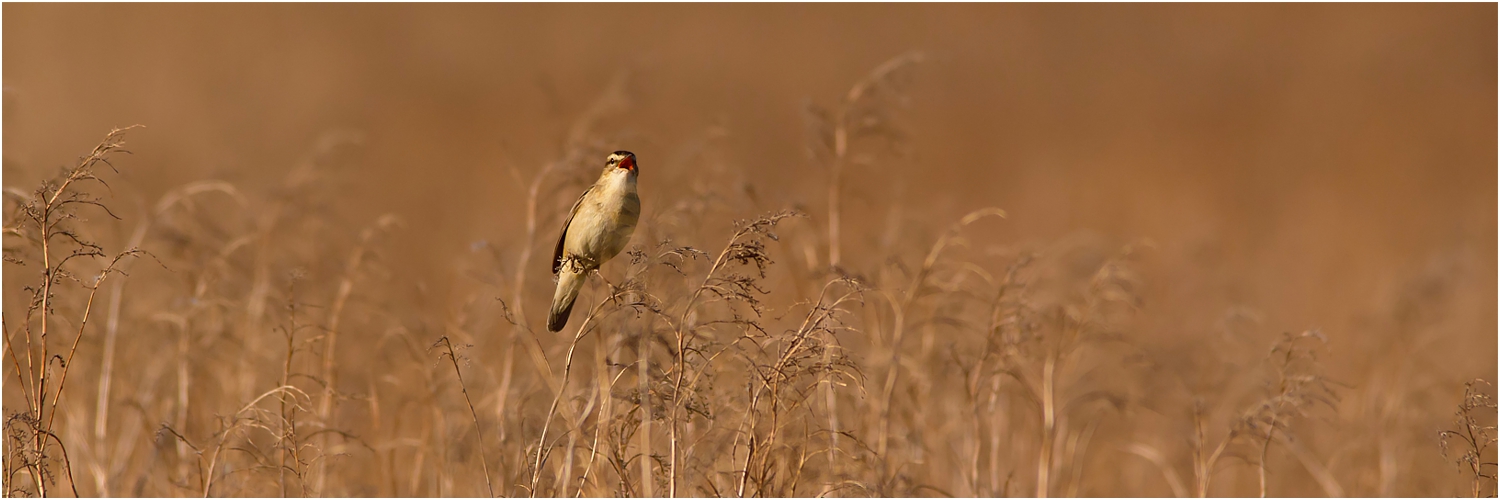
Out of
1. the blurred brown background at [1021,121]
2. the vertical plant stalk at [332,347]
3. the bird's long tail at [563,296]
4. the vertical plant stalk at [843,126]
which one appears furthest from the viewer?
the blurred brown background at [1021,121]

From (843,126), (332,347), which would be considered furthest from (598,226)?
(332,347)

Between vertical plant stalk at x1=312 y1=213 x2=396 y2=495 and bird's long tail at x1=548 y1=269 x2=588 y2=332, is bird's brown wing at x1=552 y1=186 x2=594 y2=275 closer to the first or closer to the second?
bird's long tail at x1=548 y1=269 x2=588 y2=332

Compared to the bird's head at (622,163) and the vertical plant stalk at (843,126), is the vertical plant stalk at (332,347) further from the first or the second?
the vertical plant stalk at (843,126)

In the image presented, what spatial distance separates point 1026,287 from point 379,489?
3.62 m

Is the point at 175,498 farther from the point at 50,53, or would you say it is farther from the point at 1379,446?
the point at 50,53

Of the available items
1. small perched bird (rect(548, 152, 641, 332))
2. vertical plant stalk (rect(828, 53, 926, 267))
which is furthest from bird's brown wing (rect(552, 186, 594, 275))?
vertical plant stalk (rect(828, 53, 926, 267))

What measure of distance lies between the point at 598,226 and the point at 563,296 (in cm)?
48

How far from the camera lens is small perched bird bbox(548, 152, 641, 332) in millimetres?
3979

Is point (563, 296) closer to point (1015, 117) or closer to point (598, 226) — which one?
point (598, 226)

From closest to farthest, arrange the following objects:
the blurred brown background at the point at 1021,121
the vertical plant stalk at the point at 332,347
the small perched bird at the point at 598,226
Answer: the small perched bird at the point at 598,226, the vertical plant stalk at the point at 332,347, the blurred brown background at the point at 1021,121

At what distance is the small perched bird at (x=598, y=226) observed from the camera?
3979 mm

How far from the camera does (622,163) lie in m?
4.10

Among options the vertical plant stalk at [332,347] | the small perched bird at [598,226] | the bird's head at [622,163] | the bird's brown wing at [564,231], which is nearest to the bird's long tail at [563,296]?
the small perched bird at [598,226]

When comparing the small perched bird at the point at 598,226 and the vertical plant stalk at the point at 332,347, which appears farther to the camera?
the vertical plant stalk at the point at 332,347
